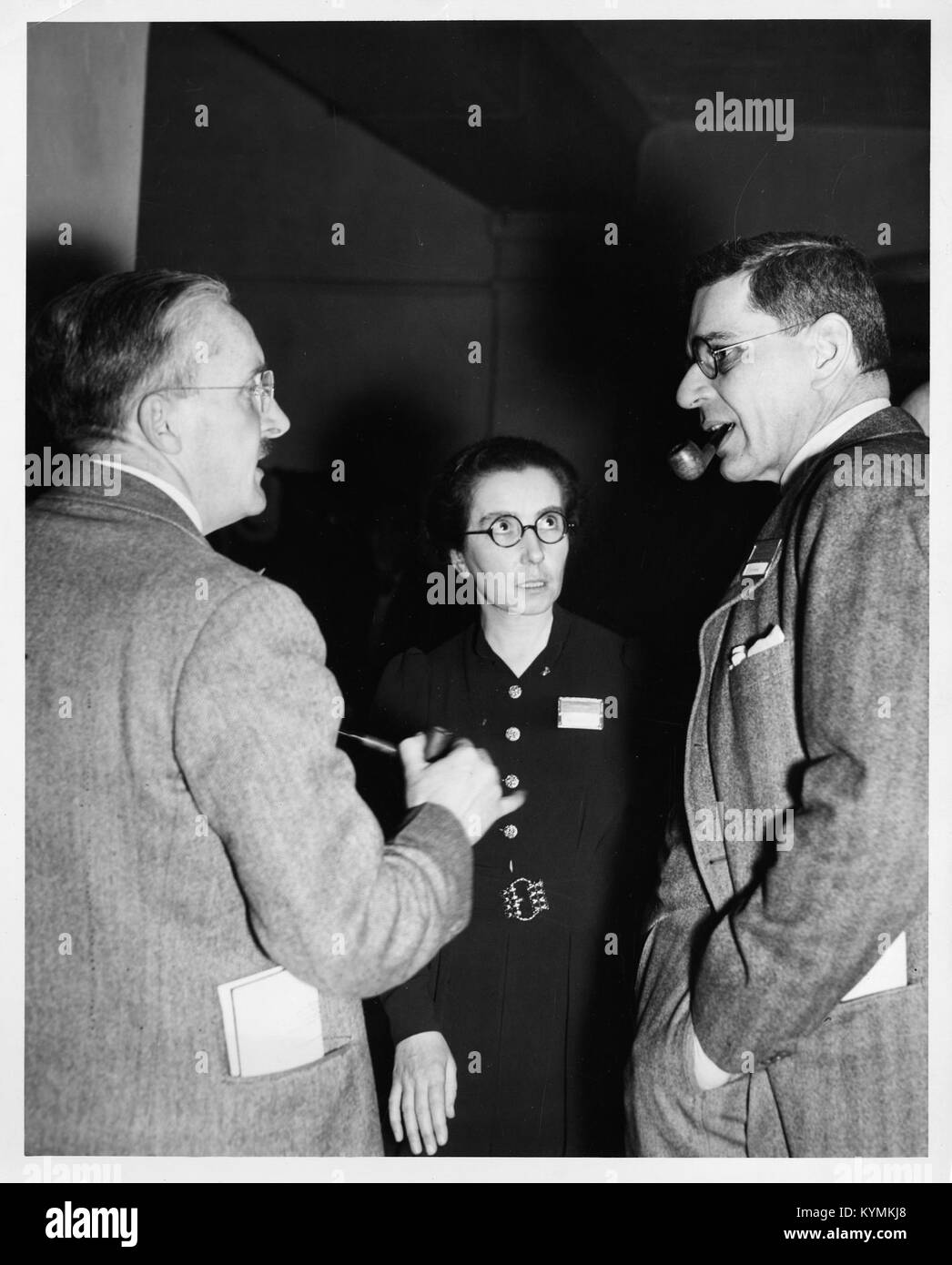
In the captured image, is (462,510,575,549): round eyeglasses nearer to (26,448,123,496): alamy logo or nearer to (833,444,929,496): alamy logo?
(833,444,929,496): alamy logo

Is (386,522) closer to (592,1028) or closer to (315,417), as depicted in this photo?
(315,417)

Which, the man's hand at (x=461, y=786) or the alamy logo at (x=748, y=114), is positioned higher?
the alamy logo at (x=748, y=114)

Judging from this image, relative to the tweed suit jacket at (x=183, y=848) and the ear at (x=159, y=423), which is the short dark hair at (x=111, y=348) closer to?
the ear at (x=159, y=423)

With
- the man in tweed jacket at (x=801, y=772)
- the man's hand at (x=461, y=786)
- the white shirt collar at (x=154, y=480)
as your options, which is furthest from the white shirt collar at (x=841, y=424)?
the white shirt collar at (x=154, y=480)

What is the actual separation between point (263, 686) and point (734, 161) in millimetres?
1390

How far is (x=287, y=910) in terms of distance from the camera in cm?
143

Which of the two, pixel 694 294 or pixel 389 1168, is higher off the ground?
pixel 694 294

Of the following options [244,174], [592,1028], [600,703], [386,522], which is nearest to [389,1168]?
[592,1028]

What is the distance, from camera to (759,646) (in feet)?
5.33

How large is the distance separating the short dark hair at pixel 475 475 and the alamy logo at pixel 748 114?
0.68 m

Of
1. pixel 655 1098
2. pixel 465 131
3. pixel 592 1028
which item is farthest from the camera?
pixel 465 131

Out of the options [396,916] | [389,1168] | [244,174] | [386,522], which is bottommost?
[389,1168]

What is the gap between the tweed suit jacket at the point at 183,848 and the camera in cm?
141

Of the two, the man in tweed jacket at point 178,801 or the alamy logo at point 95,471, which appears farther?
the alamy logo at point 95,471
